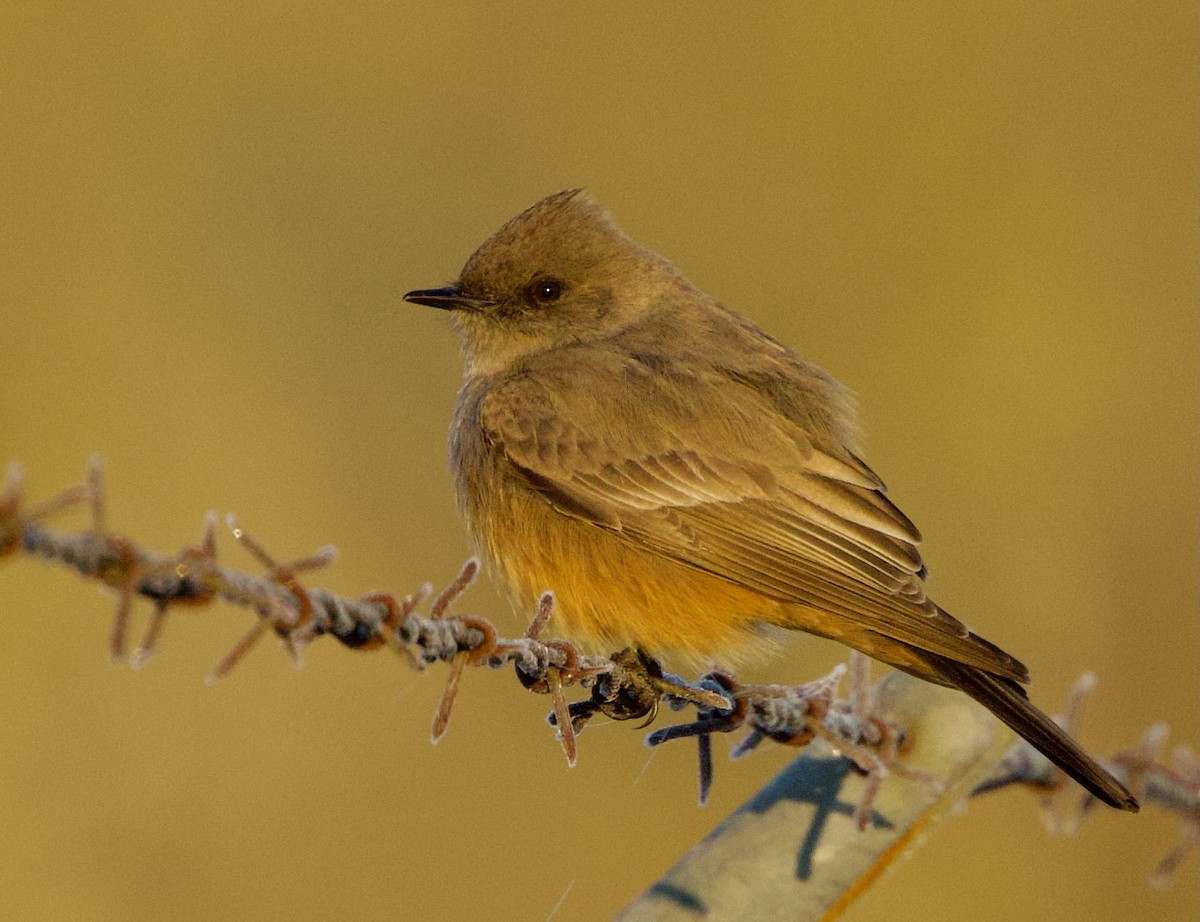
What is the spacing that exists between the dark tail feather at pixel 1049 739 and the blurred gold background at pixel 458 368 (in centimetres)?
324

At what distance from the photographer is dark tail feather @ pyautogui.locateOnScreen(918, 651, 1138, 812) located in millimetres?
3551

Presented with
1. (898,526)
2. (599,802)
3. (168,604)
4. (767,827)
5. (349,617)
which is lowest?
(599,802)

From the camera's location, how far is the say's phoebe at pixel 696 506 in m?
4.06

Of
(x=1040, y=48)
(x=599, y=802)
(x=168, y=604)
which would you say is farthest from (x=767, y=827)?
(x=1040, y=48)

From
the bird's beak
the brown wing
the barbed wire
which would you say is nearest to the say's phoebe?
the brown wing

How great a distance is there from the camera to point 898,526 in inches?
171

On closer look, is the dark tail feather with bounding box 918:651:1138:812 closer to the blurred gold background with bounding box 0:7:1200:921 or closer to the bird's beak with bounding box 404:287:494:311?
the bird's beak with bounding box 404:287:494:311

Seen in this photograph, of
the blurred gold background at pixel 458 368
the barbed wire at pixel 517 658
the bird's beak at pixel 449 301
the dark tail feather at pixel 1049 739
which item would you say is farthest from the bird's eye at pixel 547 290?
the dark tail feather at pixel 1049 739

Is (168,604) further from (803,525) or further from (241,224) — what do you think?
(241,224)

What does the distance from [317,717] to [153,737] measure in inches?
27.4

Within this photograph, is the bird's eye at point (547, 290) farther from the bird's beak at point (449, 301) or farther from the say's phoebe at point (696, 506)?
the say's phoebe at point (696, 506)

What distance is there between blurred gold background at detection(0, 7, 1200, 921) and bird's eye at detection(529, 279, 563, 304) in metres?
1.07

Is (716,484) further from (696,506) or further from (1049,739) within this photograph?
(1049,739)

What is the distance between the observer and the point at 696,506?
434cm
